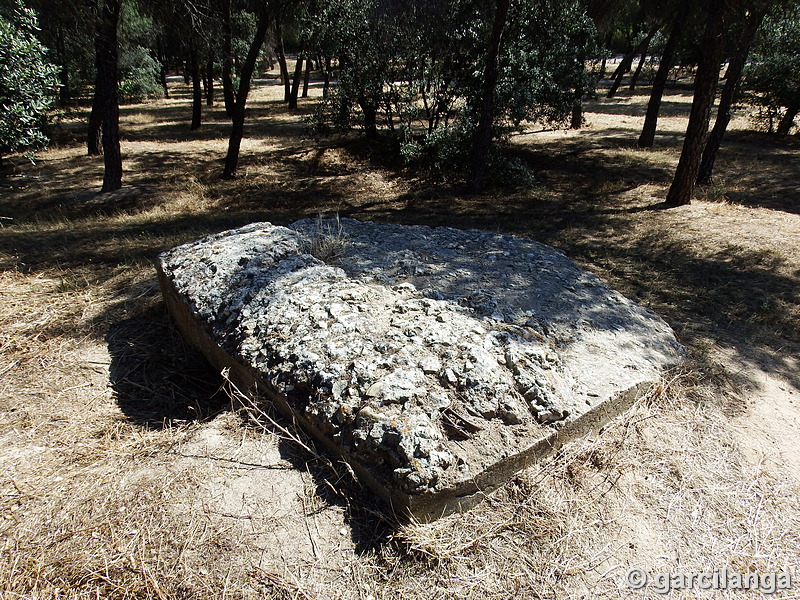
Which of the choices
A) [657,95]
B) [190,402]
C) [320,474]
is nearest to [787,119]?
[657,95]

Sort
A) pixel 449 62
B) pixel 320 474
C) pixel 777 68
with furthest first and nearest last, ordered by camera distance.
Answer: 1. pixel 777 68
2. pixel 449 62
3. pixel 320 474

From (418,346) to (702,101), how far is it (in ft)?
24.8

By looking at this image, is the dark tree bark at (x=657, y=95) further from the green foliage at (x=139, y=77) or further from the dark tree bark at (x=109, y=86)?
the green foliage at (x=139, y=77)

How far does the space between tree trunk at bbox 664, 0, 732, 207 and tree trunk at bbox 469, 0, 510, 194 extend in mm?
3186

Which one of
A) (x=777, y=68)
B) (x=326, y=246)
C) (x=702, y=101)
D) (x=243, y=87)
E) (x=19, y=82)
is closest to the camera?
(x=326, y=246)

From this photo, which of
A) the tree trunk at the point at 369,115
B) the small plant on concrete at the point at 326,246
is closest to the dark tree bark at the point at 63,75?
the tree trunk at the point at 369,115

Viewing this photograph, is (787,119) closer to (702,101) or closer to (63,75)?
(702,101)

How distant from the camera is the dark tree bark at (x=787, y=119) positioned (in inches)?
538

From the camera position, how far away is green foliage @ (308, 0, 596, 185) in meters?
10.2

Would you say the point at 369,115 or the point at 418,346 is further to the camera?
the point at 369,115

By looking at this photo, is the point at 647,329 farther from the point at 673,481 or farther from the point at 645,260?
the point at 645,260

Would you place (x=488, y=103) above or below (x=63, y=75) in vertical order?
below

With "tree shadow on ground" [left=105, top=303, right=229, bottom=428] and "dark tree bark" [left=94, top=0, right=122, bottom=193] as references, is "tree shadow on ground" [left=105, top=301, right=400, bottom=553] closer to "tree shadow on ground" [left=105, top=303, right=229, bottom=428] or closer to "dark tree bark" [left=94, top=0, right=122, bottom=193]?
"tree shadow on ground" [left=105, top=303, right=229, bottom=428]

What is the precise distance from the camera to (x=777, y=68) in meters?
13.6
